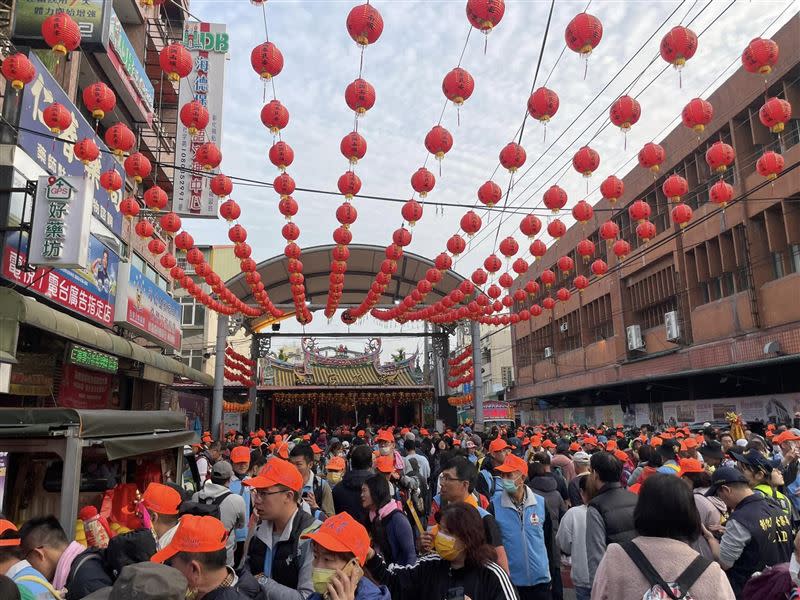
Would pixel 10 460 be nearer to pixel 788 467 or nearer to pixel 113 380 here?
pixel 113 380

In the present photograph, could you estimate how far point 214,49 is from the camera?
47.9ft

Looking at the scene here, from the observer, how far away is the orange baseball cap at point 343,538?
102 inches

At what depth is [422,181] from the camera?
391 inches

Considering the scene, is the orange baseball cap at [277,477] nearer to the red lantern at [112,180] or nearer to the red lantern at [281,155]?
the red lantern at [281,155]

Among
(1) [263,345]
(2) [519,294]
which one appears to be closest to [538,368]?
(1) [263,345]

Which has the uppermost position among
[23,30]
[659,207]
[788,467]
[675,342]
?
[659,207]

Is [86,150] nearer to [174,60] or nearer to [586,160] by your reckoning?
[174,60]

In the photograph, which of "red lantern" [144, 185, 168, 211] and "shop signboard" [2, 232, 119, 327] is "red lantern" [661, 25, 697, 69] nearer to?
"red lantern" [144, 185, 168, 211]

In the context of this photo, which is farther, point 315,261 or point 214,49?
point 315,261

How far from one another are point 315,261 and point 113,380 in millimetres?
10683

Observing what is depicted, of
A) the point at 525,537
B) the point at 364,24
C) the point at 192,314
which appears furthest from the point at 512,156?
the point at 192,314

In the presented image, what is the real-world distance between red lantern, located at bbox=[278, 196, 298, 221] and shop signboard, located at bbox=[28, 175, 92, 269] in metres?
3.11

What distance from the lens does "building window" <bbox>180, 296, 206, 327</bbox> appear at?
3625cm

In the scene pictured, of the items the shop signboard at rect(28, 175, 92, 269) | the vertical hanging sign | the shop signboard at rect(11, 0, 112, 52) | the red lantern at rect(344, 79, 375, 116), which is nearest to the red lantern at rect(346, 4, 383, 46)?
the red lantern at rect(344, 79, 375, 116)
